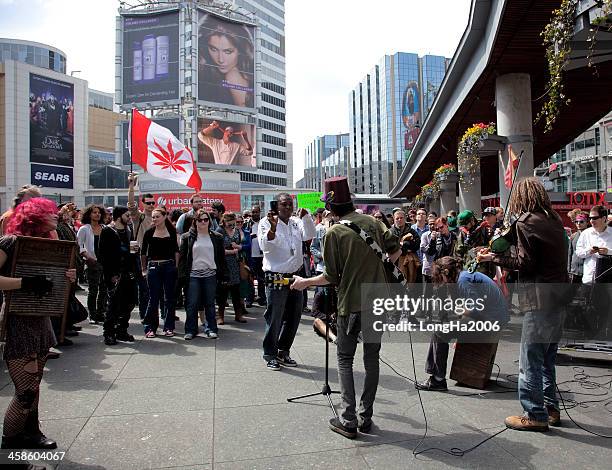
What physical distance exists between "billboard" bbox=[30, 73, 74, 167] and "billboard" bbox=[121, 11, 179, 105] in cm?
1516

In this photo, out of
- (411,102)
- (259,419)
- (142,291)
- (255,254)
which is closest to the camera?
(259,419)

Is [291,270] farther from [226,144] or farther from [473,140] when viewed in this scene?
[226,144]

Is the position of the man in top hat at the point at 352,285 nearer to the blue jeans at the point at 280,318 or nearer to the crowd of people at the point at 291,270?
the crowd of people at the point at 291,270

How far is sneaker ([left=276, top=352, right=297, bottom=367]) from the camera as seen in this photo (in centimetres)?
570

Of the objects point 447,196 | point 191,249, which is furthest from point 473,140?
point 447,196

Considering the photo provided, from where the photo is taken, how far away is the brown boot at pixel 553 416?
12.7 ft

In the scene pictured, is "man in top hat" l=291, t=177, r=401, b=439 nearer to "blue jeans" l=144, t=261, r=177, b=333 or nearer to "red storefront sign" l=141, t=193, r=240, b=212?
"blue jeans" l=144, t=261, r=177, b=333

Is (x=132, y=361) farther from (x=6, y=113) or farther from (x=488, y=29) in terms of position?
(x=6, y=113)

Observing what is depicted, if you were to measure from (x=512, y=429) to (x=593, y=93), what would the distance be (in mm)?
12956

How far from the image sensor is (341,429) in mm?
3730

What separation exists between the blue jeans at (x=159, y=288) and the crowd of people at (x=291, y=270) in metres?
0.02

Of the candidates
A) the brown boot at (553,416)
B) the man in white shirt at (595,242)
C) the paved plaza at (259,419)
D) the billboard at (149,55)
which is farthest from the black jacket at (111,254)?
the billboard at (149,55)

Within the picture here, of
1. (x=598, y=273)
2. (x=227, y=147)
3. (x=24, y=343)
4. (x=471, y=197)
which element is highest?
(x=227, y=147)

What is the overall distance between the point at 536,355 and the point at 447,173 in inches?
689
